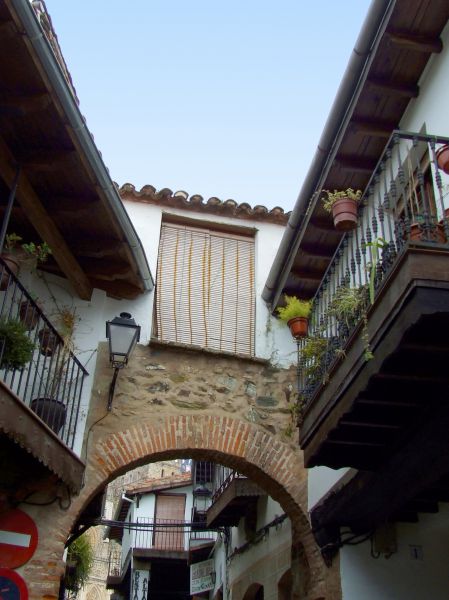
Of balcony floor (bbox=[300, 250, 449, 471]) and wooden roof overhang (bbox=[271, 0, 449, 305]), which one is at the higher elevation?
wooden roof overhang (bbox=[271, 0, 449, 305])

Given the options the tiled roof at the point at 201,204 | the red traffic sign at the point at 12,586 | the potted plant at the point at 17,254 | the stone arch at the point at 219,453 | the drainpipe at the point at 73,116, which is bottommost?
the red traffic sign at the point at 12,586

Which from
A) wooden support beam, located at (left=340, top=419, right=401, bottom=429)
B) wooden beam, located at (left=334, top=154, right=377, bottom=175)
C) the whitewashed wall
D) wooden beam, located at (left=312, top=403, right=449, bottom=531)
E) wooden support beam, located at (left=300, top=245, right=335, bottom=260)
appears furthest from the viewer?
the whitewashed wall

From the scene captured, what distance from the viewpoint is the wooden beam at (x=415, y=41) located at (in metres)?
5.71

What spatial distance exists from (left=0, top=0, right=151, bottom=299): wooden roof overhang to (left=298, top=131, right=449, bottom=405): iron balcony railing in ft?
7.70

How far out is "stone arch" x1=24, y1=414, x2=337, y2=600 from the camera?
760 centimetres

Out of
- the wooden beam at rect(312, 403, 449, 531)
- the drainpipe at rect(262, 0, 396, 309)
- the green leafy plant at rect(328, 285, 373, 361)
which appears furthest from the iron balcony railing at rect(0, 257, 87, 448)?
the green leafy plant at rect(328, 285, 373, 361)

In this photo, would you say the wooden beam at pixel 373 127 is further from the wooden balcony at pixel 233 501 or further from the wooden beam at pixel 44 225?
the wooden balcony at pixel 233 501

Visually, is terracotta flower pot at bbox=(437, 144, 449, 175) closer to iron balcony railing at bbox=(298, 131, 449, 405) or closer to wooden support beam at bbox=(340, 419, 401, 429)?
iron balcony railing at bbox=(298, 131, 449, 405)

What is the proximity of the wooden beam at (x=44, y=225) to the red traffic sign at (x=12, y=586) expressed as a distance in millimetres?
3173

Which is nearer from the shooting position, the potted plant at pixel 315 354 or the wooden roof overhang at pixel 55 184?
the wooden roof overhang at pixel 55 184

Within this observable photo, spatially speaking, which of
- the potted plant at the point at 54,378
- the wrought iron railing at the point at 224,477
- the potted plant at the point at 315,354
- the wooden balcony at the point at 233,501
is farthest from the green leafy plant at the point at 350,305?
the wooden balcony at the point at 233,501

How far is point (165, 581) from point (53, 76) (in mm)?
18211

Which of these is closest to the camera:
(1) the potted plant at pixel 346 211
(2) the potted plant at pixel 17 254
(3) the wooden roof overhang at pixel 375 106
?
(3) the wooden roof overhang at pixel 375 106

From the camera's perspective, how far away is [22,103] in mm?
5754
